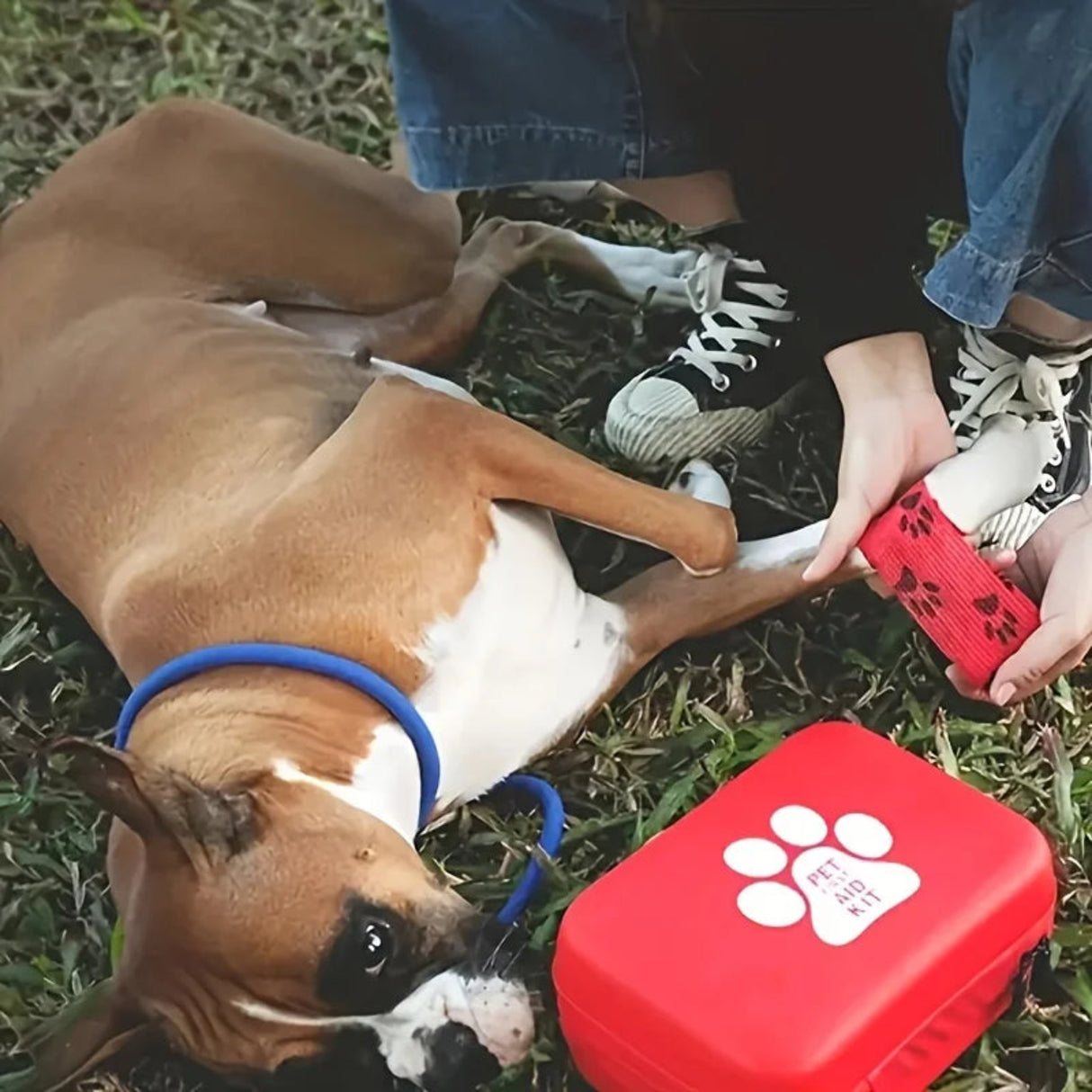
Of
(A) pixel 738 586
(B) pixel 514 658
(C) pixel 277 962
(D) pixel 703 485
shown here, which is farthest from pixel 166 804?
(D) pixel 703 485

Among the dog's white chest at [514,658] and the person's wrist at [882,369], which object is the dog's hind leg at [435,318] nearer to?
the dog's white chest at [514,658]

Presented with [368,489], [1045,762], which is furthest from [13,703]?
[1045,762]

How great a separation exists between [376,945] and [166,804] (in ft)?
0.75

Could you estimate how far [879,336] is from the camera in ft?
6.31

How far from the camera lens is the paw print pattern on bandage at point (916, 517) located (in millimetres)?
1782

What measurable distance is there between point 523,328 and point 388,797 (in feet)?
3.26

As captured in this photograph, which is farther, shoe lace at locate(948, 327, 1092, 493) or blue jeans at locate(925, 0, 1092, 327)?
shoe lace at locate(948, 327, 1092, 493)

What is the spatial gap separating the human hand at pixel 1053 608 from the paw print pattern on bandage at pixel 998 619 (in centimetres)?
2

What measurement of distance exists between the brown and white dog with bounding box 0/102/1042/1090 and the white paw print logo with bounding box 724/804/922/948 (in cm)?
26

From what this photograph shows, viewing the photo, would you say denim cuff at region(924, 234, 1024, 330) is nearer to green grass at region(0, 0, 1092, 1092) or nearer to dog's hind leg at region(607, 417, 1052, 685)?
dog's hind leg at region(607, 417, 1052, 685)

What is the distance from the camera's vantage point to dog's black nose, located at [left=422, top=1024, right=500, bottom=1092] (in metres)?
1.56

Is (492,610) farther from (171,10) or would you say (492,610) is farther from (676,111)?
(171,10)

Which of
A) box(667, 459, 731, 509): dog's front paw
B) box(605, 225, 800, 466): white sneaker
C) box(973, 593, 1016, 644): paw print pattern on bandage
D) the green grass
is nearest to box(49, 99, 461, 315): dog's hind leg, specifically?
the green grass

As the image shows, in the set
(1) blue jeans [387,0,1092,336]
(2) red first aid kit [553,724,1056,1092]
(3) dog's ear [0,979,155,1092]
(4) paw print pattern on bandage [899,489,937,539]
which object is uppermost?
(1) blue jeans [387,0,1092,336]
